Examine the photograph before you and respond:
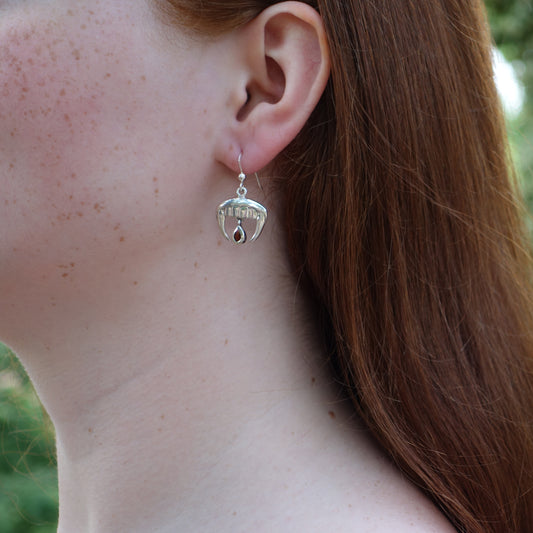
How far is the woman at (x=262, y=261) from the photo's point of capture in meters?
1.38

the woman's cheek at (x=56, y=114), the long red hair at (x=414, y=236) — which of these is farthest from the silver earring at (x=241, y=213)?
the woman's cheek at (x=56, y=114)

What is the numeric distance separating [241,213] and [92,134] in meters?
0.34

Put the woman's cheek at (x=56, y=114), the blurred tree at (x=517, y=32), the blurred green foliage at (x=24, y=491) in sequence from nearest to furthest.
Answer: the woman's cheek at (x=56, y=114) → the blurred green foliage at (x=24, y=491) → the blurred tree at (x=517, y=32)

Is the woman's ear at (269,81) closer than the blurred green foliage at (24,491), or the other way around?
the woman's ear at (269,81)

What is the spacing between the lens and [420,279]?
5.02ft

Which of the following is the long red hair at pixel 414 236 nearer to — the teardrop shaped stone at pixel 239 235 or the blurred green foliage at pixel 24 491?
the teardrop shaped stone at pixel 239 235

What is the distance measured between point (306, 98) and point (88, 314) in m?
0.66

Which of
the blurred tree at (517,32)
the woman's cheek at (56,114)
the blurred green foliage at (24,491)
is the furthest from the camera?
the blurred tree at (517,32)

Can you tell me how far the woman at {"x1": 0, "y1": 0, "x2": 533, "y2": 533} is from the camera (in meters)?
1.38

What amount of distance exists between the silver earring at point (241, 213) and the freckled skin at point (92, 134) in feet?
0.26

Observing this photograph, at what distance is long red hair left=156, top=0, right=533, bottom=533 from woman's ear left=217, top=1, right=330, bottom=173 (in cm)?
4

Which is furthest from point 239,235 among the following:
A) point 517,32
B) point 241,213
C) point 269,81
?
point 517,32

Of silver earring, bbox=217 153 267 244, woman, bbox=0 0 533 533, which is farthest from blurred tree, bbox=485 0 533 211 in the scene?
silver earring, bbox=217 153 267 244

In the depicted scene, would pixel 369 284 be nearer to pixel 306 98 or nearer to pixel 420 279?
pixel 420 279
